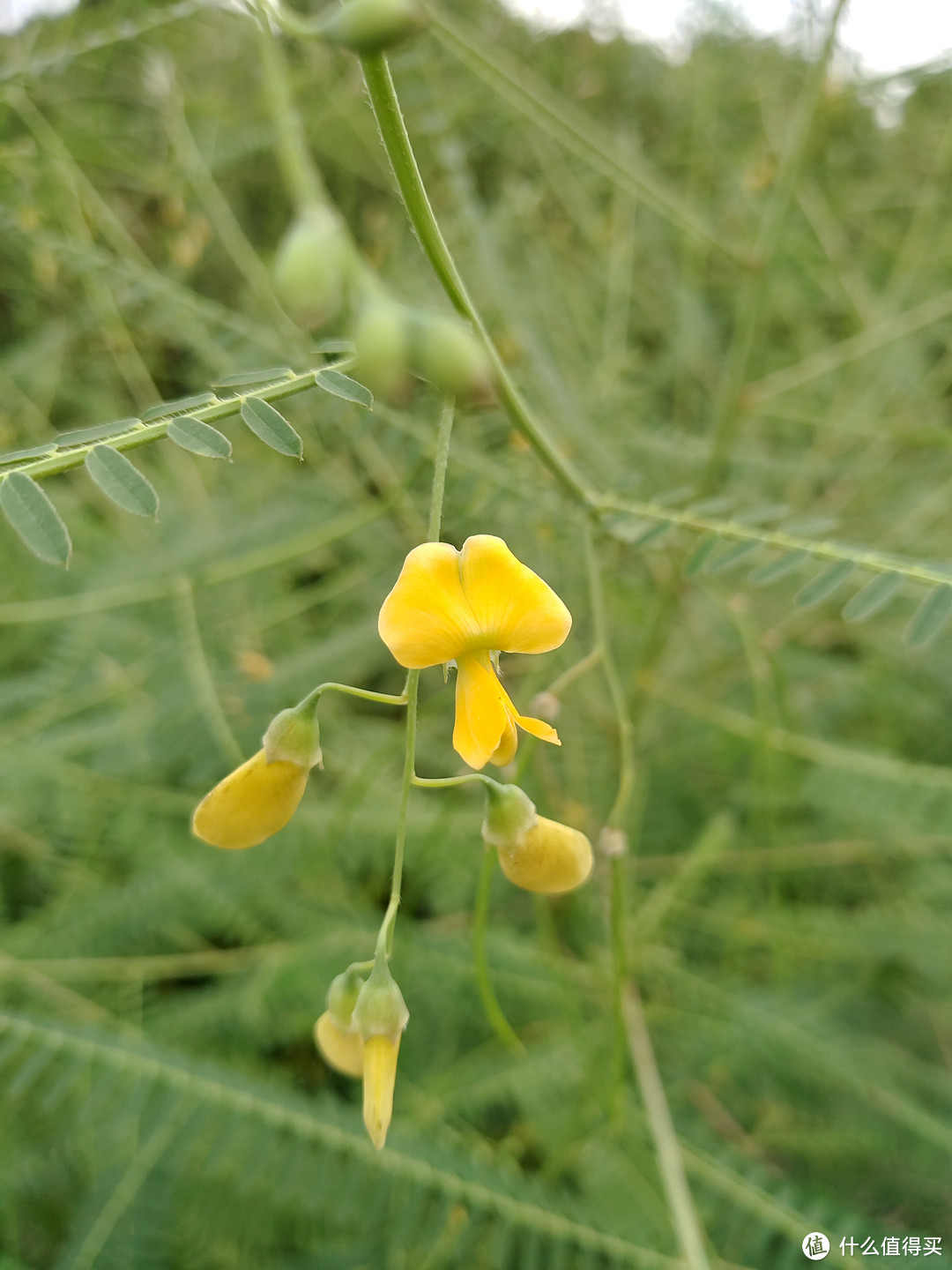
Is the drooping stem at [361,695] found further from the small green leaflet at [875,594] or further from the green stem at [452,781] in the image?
the small green leaflet at [875,594]

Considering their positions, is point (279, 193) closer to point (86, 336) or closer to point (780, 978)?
point (86, 336)

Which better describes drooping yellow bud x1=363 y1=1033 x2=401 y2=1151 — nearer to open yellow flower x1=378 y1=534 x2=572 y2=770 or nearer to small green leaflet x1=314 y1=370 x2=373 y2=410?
open yellow flower x1=378 y1=534 x2=572 y2=770

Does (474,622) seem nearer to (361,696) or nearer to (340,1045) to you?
(361,696)

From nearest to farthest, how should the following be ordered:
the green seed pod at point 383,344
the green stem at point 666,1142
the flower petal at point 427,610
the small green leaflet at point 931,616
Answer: the green seed pod at point 383,344 < the flower petal at point 427,610 < the small green leaflet at point 931,616 < the green stem at point 666,1142

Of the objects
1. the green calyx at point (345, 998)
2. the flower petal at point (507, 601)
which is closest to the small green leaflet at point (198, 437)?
the flower petal at point (507, 601)

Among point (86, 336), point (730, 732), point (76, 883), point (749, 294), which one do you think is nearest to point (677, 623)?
point (730, 732)

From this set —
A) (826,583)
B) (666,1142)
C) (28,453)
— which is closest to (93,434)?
(28,453)
